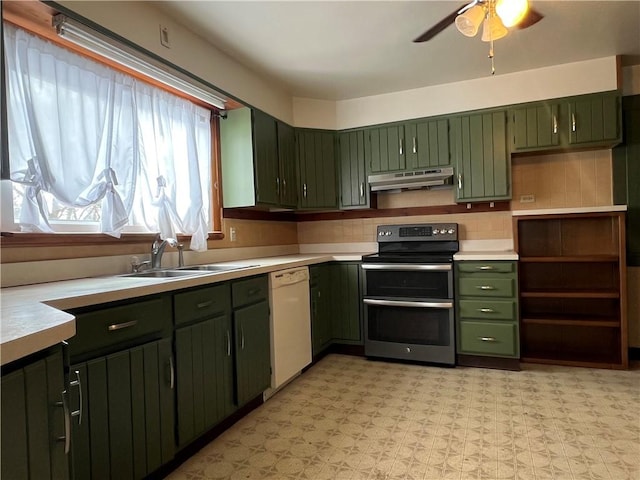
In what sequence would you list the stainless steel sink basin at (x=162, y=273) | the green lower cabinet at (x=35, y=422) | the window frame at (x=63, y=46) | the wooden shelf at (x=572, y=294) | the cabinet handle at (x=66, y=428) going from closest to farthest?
the green lower cabinet at (x=35, y=422)
the cabinet handle at (x=66, y=428)
the window frame at (x=63, y=46)
the stainless steel sink basin at (x=162, y=273)
the wooden shelf at (x=572, y=294)

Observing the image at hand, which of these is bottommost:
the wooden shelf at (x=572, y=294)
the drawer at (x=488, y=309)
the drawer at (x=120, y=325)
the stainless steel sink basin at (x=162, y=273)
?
the drawer at (x=488, y=309)

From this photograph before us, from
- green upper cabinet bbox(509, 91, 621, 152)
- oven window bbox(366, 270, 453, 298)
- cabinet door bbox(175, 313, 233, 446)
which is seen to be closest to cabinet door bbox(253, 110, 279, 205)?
oven window bbox(366, 270, 453, 298)

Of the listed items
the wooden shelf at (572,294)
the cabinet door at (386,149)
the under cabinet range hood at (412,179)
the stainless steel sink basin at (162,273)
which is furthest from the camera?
the cabinet door at (386,149)

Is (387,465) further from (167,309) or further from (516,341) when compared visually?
(516,341)

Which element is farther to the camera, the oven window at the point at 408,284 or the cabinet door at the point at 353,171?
the cabinet door at the point at 353,171

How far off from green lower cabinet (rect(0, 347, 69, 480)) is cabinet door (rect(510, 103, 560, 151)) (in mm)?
3552

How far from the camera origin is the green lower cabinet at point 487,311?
310cm

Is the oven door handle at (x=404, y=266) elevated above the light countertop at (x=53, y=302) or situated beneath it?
situated beneath

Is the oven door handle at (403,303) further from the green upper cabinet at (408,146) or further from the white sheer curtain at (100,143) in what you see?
the white sheer curtain at (100,143)

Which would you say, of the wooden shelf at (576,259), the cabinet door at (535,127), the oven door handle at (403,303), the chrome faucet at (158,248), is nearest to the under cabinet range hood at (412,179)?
the cabinet door at (535,127)

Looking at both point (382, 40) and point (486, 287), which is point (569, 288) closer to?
point (486, 287)

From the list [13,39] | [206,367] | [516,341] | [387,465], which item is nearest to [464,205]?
[516,341]

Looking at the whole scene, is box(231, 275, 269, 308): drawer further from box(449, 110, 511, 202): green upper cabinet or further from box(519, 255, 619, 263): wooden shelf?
box(519, 255, 619, 263): wooden shelf

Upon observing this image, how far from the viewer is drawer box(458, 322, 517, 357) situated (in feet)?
10.2
